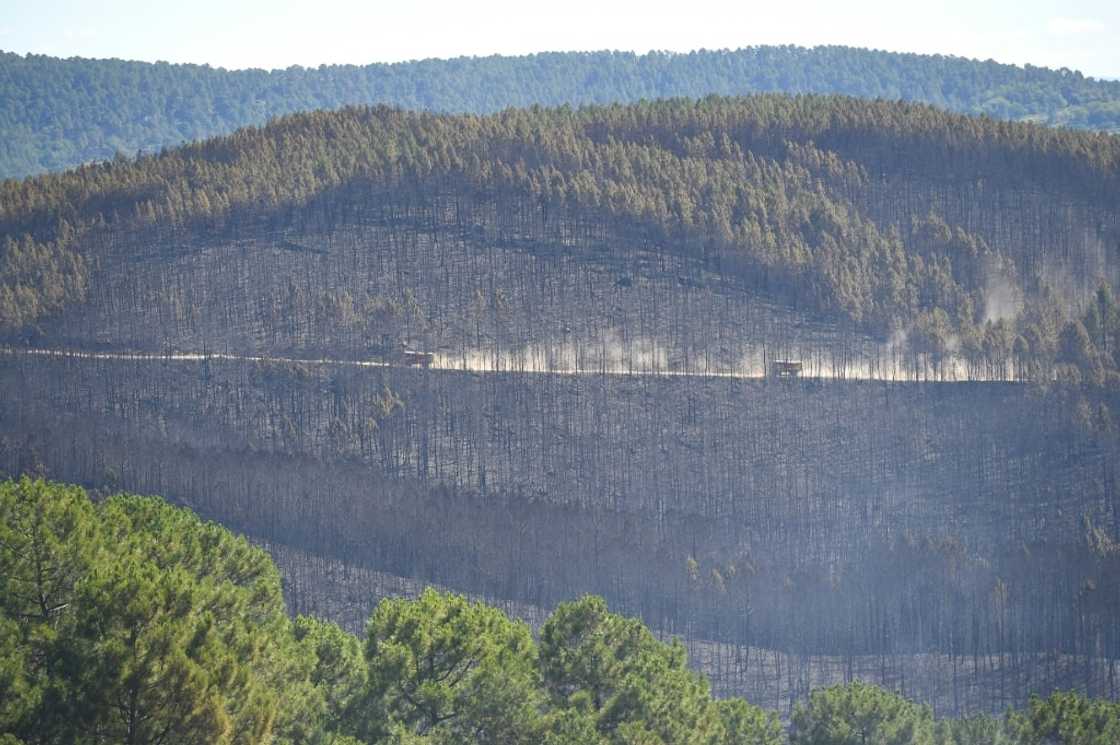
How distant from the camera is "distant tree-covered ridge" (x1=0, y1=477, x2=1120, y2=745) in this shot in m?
39.5

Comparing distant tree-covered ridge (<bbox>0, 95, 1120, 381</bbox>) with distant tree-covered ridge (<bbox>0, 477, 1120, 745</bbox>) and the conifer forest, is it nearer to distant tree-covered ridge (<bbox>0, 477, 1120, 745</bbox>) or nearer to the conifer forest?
the conifer forest

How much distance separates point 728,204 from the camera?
129 metres

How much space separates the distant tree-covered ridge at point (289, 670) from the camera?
39500mm

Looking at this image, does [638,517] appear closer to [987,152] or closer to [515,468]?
[515,468]

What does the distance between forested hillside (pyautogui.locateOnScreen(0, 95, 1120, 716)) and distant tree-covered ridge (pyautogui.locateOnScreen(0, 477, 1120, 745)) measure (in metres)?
27.5

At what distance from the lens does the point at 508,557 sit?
96.6 metres

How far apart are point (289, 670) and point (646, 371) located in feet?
210

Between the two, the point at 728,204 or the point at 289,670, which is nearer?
the point at 289,670

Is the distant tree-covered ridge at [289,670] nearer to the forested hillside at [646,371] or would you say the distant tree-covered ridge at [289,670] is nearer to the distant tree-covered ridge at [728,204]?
the forested hillside at [646,371]

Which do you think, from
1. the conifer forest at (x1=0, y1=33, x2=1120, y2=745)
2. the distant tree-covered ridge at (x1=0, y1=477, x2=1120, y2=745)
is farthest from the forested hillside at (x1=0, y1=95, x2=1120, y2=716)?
the distant tree-covered ridge at (x1=0, y1=477, x2=1120, y2=745)

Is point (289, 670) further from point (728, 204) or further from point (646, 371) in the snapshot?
point (728, 204)

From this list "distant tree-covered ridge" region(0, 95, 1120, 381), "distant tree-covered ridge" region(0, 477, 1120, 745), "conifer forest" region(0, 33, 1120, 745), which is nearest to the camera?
"distant tree-covered ridge" region(0, 477, 1120, 745)

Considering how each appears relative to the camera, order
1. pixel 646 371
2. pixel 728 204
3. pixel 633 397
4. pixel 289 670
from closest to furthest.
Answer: pixel 289 670 < pixel 633 397 < pixel 646 371 < pixel 728 204

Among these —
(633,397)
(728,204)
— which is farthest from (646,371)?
(728,204)
